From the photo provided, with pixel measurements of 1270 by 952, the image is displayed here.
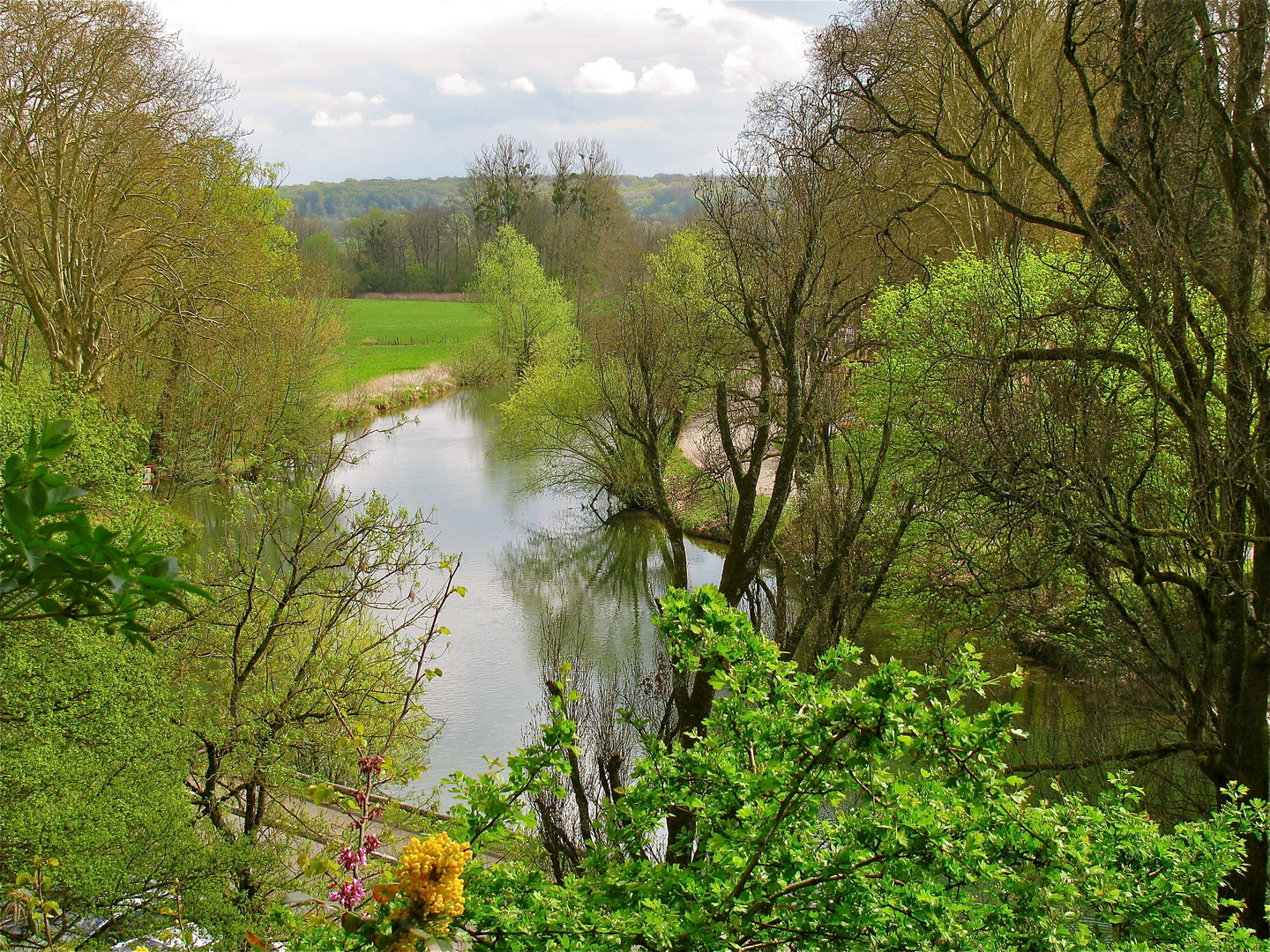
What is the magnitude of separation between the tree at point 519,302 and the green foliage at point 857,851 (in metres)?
37.2

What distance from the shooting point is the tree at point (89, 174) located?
1184cm

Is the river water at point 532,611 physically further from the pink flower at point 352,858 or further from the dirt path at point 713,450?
the pink flower at point 352,858

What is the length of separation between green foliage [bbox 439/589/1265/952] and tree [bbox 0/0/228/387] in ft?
37.3

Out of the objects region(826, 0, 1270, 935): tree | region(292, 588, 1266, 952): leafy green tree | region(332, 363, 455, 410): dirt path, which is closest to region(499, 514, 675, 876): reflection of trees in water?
region(292, 588, 1266, 952): leafy green tree

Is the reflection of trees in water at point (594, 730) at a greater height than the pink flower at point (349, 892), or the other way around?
the pink flower at point (349, 892)

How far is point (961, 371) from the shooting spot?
827 centimetres

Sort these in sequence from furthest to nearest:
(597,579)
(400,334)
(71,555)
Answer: (400,334)
(597,579)
(71,555)

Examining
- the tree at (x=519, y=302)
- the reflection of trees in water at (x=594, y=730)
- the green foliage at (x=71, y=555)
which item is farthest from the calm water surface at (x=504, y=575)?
the tree at (x=519, y=302)

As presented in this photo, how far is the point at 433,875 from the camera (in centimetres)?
204

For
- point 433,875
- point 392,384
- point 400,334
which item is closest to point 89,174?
point 433,875

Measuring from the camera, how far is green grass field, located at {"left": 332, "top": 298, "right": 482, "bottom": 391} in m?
37.7

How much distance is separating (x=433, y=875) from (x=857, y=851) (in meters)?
1.40

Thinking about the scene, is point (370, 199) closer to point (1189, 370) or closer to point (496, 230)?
point (496, 230)

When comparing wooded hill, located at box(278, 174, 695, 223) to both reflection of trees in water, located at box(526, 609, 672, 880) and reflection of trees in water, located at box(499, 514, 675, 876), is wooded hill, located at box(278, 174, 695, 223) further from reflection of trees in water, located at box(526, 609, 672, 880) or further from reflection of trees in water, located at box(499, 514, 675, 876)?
reflection of trees in water, located at box(526, 609, 672, 880)
